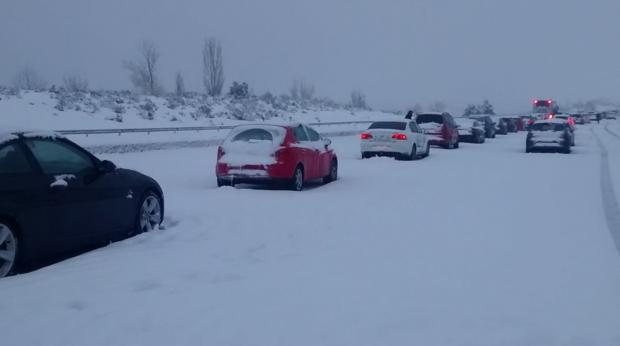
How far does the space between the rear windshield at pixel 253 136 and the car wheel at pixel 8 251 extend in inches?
293

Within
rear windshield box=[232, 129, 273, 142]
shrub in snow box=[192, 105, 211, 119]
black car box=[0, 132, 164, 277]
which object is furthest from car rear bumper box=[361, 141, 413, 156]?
shrub in snow box=[192, 105, 211, 119]

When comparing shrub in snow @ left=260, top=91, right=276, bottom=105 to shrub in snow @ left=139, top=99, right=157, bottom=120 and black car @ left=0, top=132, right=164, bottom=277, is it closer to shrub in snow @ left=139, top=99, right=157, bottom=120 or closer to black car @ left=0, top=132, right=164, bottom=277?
shrub in snow @ left=139, top=99, right=157, bottom=120

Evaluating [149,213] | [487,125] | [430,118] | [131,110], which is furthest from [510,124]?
[149,213]

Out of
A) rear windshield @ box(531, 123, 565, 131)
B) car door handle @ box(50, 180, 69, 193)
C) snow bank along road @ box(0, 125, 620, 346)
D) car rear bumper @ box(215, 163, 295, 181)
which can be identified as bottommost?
snow bank along road @ box(0, 125, 620, 346)

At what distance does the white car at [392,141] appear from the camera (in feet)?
70.6

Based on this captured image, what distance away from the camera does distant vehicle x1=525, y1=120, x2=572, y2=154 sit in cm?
2627

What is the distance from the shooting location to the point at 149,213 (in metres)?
8.50

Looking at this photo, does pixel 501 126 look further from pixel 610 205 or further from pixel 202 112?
pixel 610 205

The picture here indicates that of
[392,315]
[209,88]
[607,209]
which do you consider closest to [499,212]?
[607,209]

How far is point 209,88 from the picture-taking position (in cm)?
6919

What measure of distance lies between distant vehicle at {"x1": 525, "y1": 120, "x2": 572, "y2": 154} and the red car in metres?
15.8

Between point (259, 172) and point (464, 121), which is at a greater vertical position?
point (464, 121)

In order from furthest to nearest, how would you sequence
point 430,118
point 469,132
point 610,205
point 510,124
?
point 510,124 → point 469,132 → point 430,118 → point 610,205

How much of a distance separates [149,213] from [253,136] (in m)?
5.04
